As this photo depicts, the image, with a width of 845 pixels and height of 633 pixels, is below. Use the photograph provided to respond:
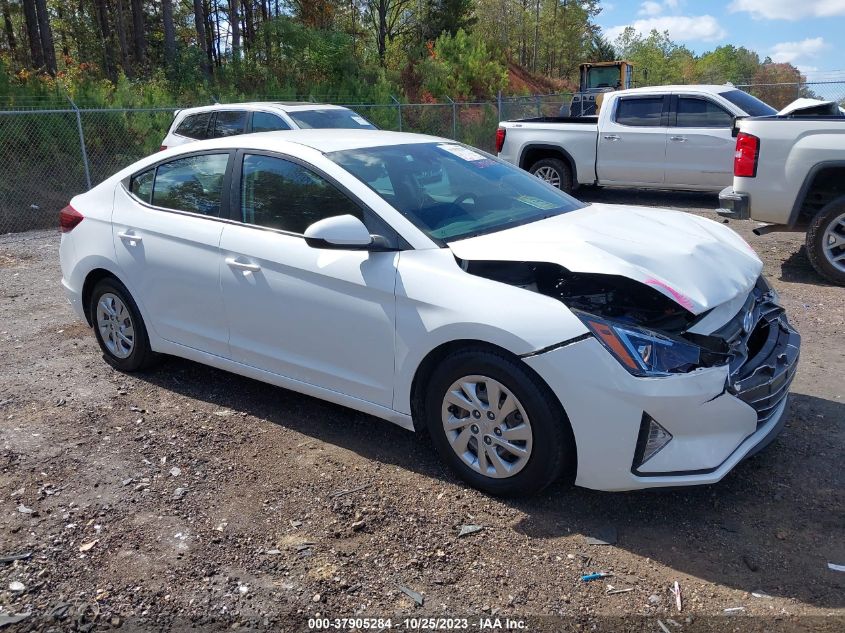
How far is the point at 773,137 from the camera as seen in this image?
7.11 meters

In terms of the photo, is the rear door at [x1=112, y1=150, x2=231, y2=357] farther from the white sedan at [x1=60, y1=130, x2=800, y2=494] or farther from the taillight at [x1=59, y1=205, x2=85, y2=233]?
the taillight at [x1=59, y1=205, x2=85, y2=233]

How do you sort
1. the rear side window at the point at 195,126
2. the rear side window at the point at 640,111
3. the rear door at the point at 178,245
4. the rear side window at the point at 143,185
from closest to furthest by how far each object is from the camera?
the rear door at the point at 178,245
the rear side window at the point at 143,185
the rear side window at the point at 195,126
the rear side window at the point at 640,111

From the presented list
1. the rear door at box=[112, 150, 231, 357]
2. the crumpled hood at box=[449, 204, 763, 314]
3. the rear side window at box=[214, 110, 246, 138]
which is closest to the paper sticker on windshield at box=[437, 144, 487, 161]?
the crumpled hood at box=[449, 204, 763, 314]

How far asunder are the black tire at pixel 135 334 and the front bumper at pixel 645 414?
297 centimetres

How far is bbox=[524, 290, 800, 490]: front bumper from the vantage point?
3.01 meters

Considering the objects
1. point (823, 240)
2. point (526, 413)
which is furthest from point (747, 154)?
point (526, 413)

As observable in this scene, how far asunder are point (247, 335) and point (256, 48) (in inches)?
962

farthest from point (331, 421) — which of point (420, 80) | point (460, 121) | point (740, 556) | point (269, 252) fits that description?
point (420, 80)

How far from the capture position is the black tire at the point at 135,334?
16.2 ft

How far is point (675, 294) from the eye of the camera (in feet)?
10.4

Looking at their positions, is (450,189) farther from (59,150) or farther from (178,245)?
(59,150)

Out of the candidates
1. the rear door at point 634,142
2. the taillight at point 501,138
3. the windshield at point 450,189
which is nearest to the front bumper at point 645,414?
the windshield at point 450,189

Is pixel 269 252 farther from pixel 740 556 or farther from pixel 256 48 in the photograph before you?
pixel 256 48

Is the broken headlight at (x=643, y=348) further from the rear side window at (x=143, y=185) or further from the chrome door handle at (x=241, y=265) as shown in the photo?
the rear side window at (x=143, y=185)
